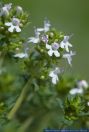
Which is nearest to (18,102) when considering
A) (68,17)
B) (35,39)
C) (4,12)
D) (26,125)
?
(26,125)

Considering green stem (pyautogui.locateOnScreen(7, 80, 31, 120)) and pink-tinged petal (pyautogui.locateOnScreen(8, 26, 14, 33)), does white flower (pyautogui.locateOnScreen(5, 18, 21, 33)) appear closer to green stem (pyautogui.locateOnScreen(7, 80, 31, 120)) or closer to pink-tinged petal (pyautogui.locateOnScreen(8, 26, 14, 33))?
pink-tinged petal (pyautogui.locateOnScreen(8, 26, 14, 33))

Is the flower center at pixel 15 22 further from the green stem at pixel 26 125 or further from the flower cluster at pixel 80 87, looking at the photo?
the green stem at pixel 26 125

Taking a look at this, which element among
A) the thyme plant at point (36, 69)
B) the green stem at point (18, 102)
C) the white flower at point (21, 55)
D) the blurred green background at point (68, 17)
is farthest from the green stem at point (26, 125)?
the blurred green background at point (68, 17)

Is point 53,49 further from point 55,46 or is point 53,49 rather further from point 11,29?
point 11,29

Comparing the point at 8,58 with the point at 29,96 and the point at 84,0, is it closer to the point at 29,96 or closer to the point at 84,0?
the point at 29,96

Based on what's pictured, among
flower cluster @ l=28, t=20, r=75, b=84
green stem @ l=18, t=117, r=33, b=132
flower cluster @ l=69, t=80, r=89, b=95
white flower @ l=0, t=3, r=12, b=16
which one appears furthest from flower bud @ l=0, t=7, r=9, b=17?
green stem @ l=18, t=117, r=33, b=132

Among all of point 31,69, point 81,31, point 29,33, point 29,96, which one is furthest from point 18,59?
point 81,31

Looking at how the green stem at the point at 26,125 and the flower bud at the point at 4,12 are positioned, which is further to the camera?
the green stem at the point at 26,125

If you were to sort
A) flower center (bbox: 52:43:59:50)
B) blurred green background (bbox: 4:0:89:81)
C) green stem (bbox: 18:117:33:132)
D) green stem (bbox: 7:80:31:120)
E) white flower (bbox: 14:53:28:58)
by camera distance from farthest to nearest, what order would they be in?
blurred green background (bbox: 4:0:89:81) → green stem (bbox: 18:117:33:132) → green stem (bbox: 7:80:31:120) → white flower (bbox: 14:53:28:58) → flower center (bbox: 52:43:59:50)
